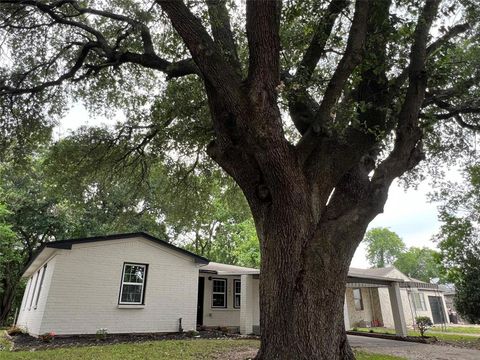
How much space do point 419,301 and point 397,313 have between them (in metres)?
14.6

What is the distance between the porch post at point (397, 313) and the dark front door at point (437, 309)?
15.9m

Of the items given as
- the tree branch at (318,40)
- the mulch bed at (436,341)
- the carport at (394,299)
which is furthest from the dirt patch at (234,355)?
the mulch bed at (436,341)

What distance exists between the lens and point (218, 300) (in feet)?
55.3

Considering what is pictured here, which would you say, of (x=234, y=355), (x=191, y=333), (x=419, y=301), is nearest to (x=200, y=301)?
(x=191, y=333)

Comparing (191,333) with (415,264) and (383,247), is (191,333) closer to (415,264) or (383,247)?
(383,247)

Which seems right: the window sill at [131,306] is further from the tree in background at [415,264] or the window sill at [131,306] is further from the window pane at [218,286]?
the tree in background at [415,264]

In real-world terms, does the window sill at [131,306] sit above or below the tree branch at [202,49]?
below

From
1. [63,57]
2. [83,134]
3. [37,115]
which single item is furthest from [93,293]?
[63,57]

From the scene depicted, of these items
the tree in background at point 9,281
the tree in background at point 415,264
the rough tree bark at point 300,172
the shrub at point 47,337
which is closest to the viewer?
the rough tree bark at point 300,172

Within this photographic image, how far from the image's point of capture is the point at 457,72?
260 inches

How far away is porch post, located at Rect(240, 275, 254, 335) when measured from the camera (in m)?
13.7

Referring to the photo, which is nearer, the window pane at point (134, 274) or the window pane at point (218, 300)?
the window pane at point (134, 274)

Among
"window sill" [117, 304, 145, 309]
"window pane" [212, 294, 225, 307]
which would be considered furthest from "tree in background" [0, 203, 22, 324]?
"window pane" [212, 294, 225, 307]

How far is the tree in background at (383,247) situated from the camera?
62.2 m
